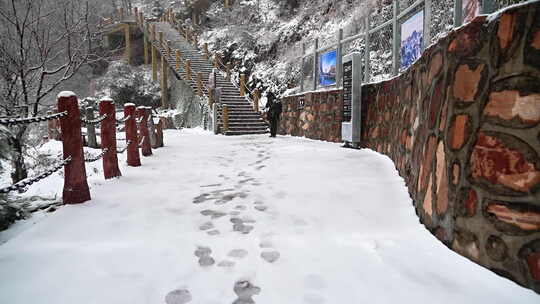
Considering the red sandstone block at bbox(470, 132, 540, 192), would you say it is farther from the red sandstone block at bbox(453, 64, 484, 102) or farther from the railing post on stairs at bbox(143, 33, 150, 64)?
the railing post on stairs at bbox(143, 33, 150, 64)

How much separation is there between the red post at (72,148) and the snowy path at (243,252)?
0.20m

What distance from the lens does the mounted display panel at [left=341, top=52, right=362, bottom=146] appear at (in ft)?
23.9

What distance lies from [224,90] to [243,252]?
55.0ft

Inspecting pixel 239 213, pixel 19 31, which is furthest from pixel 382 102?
pixel 19 31

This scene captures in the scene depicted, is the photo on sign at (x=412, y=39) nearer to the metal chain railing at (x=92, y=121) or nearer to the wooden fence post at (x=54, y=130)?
the metal chain railing at (x=92, y=121)

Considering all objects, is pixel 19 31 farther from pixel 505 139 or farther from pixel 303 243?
pixel 505 139

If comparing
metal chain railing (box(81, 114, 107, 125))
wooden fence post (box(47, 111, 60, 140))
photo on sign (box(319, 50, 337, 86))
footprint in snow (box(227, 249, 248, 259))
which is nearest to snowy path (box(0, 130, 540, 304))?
footprint in snow (box(227, 249, 248, 259))

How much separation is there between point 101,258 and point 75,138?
1708mm

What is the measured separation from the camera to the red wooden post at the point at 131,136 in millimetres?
5848

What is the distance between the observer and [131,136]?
5.85m

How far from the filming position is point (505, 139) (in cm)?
182

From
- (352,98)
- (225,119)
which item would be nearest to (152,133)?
(352,98)

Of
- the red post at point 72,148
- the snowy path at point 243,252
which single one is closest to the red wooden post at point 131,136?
the snowy path at point 243,252

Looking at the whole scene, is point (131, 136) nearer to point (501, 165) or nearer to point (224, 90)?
point (501, 165)
